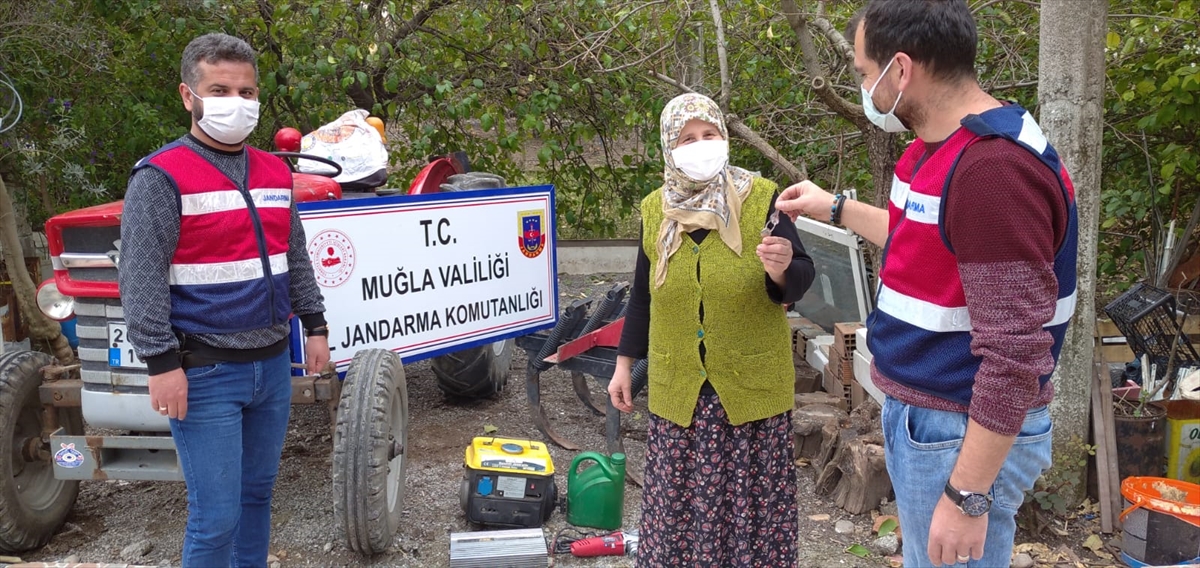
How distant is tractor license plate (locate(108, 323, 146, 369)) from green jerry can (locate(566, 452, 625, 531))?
1955mm

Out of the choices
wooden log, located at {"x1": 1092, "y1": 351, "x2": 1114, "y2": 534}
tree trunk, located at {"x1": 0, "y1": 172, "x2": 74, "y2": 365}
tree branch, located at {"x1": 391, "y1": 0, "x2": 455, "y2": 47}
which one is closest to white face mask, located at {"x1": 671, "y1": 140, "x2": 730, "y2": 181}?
wooden log, located at {"x1": 1092, "y1": 351, "x2": 1114, "y2": 534}

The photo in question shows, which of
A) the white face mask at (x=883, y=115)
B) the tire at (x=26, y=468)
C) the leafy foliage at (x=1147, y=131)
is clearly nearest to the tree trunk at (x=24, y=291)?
the tire at (x=26, y=468)

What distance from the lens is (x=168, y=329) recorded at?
2.54 meters

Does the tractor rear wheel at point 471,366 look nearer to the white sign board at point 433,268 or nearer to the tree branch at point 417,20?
the white sign board at point 433,268

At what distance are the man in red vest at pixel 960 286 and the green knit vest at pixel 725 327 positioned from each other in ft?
2.63

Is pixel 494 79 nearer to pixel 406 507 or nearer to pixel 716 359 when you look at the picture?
pixel 406 507

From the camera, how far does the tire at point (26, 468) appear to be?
3789mm

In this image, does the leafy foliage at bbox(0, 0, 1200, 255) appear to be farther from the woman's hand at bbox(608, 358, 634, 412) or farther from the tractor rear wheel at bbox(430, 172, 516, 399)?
the woman's hand at bbox(608, 358, 634, 412)

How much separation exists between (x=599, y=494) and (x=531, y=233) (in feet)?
5.93

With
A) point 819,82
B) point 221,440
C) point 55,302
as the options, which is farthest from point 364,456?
point 819,82

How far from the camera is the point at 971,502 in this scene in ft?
5.65

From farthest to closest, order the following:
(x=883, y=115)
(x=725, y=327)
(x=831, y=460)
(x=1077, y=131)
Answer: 1. (x=831, y=460)
2. (x=1077, y=131)
3. (x=725, y=327)
4. (x=883, y=115)

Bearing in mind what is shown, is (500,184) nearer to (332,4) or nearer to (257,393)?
(332,4)

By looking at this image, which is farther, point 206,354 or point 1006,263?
point 206,354
